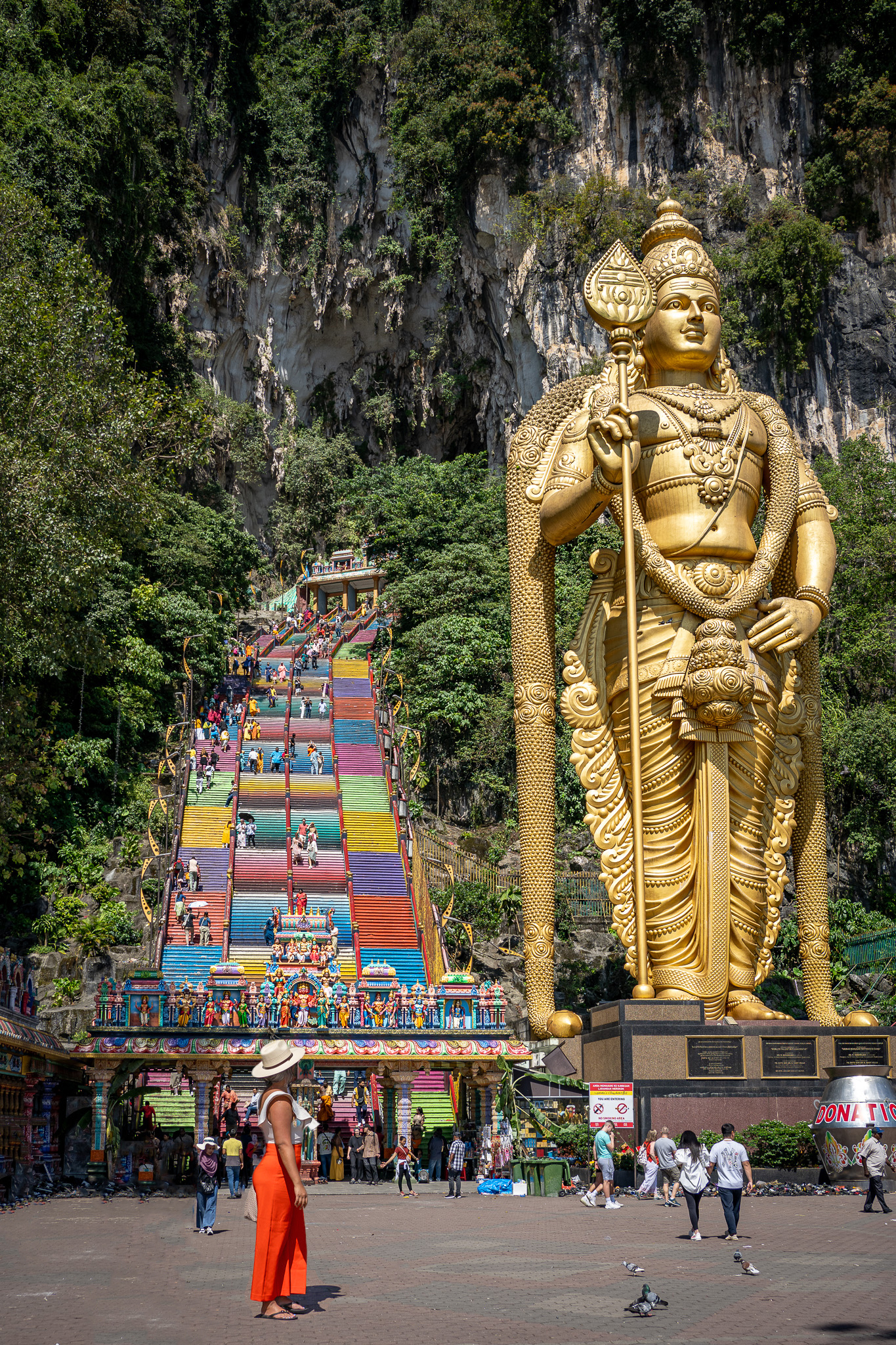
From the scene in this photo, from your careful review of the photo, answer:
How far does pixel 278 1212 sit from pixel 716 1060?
24.1 ft

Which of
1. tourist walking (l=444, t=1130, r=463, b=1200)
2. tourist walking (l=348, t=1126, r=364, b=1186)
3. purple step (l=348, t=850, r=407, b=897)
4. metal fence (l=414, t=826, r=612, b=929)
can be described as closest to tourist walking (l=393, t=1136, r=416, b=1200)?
tourist walking (l=444, t=1130, r=463, b=1200)

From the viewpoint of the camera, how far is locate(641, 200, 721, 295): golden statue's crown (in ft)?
46.6

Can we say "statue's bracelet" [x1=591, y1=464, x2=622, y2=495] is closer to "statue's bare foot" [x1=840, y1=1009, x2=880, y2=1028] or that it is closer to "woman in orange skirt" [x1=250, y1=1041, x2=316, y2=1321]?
"statue's bare foot" [x1=840, y1=1009, x2=880, y2=1028]

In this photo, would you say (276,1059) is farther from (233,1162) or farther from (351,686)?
(351,686)

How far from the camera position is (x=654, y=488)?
1388 centimetres

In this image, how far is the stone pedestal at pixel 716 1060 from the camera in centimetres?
1211

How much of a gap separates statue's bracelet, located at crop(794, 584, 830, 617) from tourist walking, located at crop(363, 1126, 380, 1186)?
744cm

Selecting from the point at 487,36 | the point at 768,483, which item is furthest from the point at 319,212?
the point at 768,483

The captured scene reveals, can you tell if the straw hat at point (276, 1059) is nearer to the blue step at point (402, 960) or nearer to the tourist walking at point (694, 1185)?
the tourist walking at point (694, 1185)

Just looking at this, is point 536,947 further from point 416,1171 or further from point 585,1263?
point 585,1263

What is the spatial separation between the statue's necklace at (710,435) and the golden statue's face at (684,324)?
1.42 feet

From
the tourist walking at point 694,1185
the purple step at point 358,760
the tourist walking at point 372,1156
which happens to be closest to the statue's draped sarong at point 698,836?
the tourist walking at point 372,1156

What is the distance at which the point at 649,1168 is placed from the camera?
1130 cm

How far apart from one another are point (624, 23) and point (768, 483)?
71.7ft
